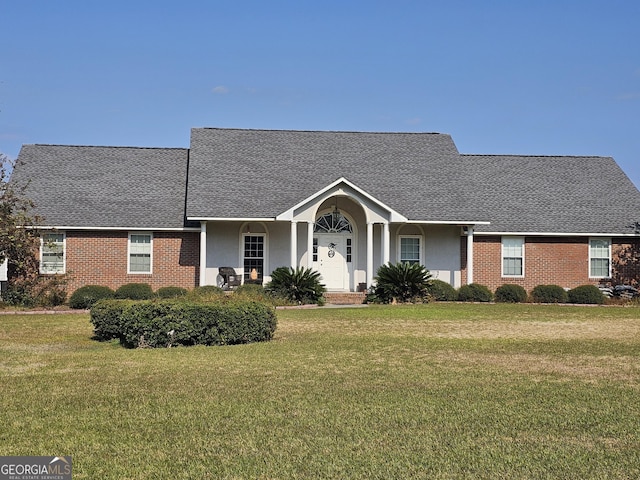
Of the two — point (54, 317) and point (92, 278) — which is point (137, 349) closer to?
point (54, 317)

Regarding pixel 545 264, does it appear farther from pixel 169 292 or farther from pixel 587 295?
pixel 169 292

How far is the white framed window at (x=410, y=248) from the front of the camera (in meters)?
31.2

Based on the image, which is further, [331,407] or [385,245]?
[385,245]

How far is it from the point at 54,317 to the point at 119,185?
404 inches

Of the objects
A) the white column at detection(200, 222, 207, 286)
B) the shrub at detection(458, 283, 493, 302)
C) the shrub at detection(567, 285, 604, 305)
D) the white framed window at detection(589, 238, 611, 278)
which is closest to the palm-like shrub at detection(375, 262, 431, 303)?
the shrub at detection(458, 283, 493, 302)

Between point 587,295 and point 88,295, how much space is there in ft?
57.1

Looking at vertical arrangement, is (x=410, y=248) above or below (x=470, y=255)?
above

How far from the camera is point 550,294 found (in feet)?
97.6

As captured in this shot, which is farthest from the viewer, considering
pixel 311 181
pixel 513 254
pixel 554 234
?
pixel 513 254

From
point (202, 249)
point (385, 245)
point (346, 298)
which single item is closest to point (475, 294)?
point (385, 245)

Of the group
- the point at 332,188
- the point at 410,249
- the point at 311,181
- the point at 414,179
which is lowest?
the point at 410,249

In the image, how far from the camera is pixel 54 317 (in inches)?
877

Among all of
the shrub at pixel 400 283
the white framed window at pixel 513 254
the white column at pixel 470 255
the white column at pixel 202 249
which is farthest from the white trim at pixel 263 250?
the white framed window at pixel 513 254

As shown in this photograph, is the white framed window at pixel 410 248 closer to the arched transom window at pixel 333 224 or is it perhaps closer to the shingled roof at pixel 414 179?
the shingled roof at pixel 414 179
